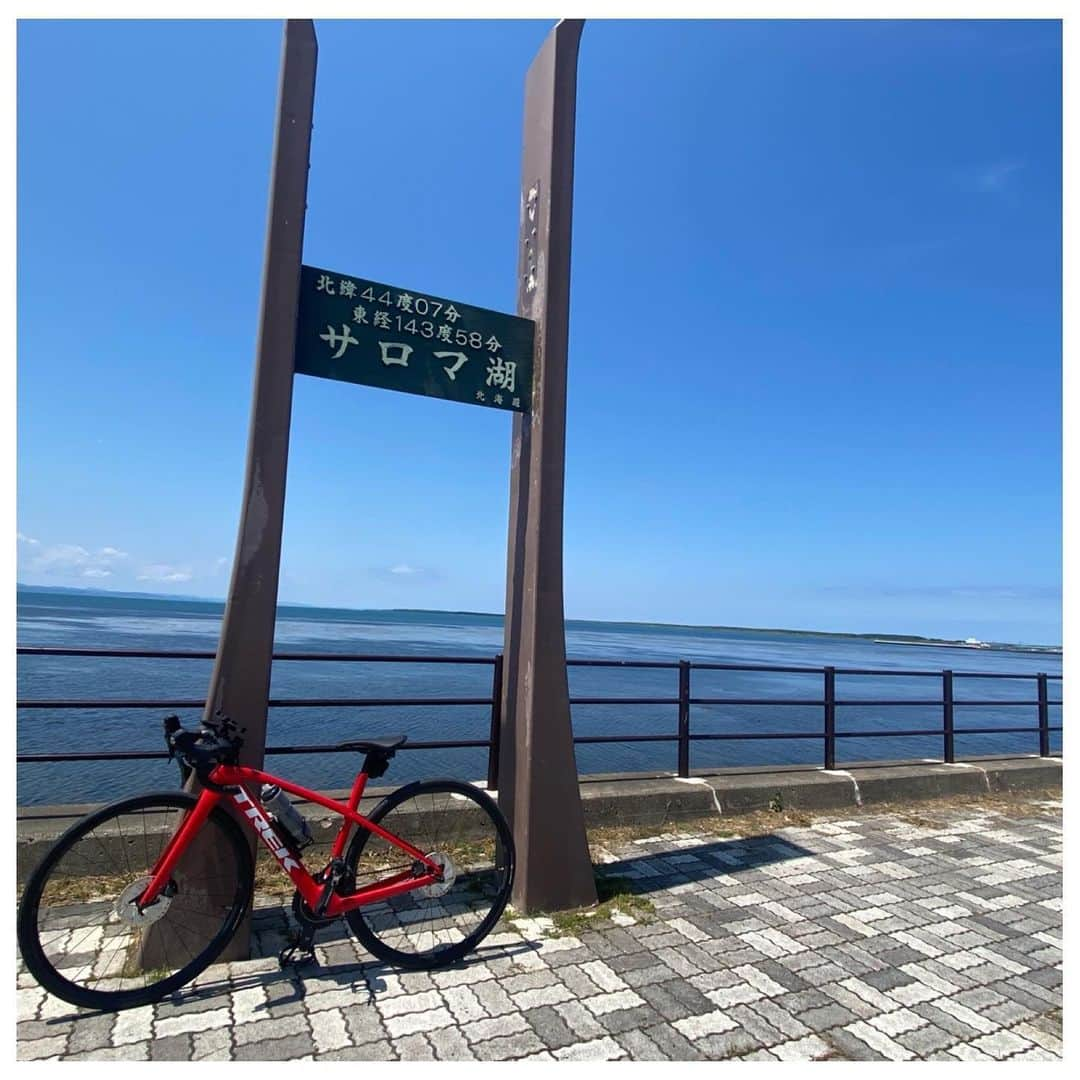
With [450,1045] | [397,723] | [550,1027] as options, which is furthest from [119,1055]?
[397,723]

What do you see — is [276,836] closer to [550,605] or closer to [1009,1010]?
[550,605]

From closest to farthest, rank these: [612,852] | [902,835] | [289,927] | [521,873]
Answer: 1. [289,927]
2. [521,873]
3. [612,852]
4. [902,835]

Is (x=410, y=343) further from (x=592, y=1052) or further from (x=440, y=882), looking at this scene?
(x=592, y=1052)

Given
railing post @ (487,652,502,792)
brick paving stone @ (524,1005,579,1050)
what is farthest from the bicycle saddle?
railing post @ (487,652,502,792)

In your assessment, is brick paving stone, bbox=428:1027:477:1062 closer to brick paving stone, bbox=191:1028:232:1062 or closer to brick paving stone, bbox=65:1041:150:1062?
brick paving stone, bbox=191:1028:232:1062

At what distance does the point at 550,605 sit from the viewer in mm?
3646

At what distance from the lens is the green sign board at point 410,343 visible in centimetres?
335

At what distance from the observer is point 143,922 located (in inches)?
103

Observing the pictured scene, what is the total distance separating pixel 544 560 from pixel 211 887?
204 centimetres

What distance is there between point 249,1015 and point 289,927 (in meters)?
0.73

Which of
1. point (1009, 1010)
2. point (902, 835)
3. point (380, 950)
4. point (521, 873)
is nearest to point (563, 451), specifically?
point (521, 873)

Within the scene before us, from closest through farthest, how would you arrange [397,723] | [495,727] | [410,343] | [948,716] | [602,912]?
[602,912], [410,343], [495,727], [948,716], [397,723]

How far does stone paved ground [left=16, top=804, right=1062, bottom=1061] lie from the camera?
7.78 ft

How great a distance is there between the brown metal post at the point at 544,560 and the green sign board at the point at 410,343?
0.16 metres
